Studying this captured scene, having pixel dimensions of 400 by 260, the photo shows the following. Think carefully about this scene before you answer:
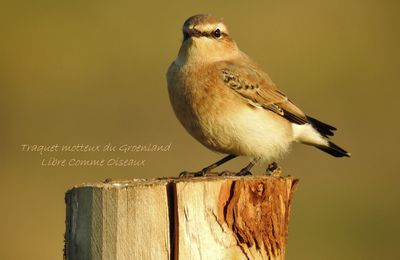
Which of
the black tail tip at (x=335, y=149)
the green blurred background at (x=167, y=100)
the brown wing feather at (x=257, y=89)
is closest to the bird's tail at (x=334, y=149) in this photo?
the black tail tip at (x=335, y=149)

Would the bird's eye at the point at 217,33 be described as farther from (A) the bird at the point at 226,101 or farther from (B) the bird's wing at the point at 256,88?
(B) the bird's wing at the point at 256,88

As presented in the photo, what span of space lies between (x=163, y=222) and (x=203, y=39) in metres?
4.32

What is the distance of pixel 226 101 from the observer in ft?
31.9

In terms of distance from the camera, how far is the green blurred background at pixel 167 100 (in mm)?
15859

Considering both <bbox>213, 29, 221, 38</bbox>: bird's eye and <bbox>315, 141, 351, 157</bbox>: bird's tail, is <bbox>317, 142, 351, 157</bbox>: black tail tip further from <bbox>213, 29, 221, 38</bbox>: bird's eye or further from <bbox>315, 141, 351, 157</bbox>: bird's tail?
<bbox>213, 29, 221, 38</bbox>: bird's eye

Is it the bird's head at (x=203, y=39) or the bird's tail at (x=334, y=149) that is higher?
the bird's head at (x=203, y=39)

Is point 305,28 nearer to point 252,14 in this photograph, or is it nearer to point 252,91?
point 252,14

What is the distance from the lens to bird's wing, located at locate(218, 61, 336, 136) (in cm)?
1005

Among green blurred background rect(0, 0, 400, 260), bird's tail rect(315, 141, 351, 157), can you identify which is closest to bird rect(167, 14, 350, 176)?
bird's tail rect(315, 141, 351, 157)

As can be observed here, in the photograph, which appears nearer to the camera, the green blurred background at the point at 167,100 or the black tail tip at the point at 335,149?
the black tail tip at the point at 335,149

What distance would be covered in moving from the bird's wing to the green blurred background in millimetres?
4868

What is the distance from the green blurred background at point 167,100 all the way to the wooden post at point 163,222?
8.10 meters

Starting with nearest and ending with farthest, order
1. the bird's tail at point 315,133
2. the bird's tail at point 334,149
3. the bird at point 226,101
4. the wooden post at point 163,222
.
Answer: the wooden post at point 163,222, the bird at point 226,101, the bird's tail at point 315,133, the bird's tail at point 334,149

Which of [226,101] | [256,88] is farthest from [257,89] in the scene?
[226,101]
